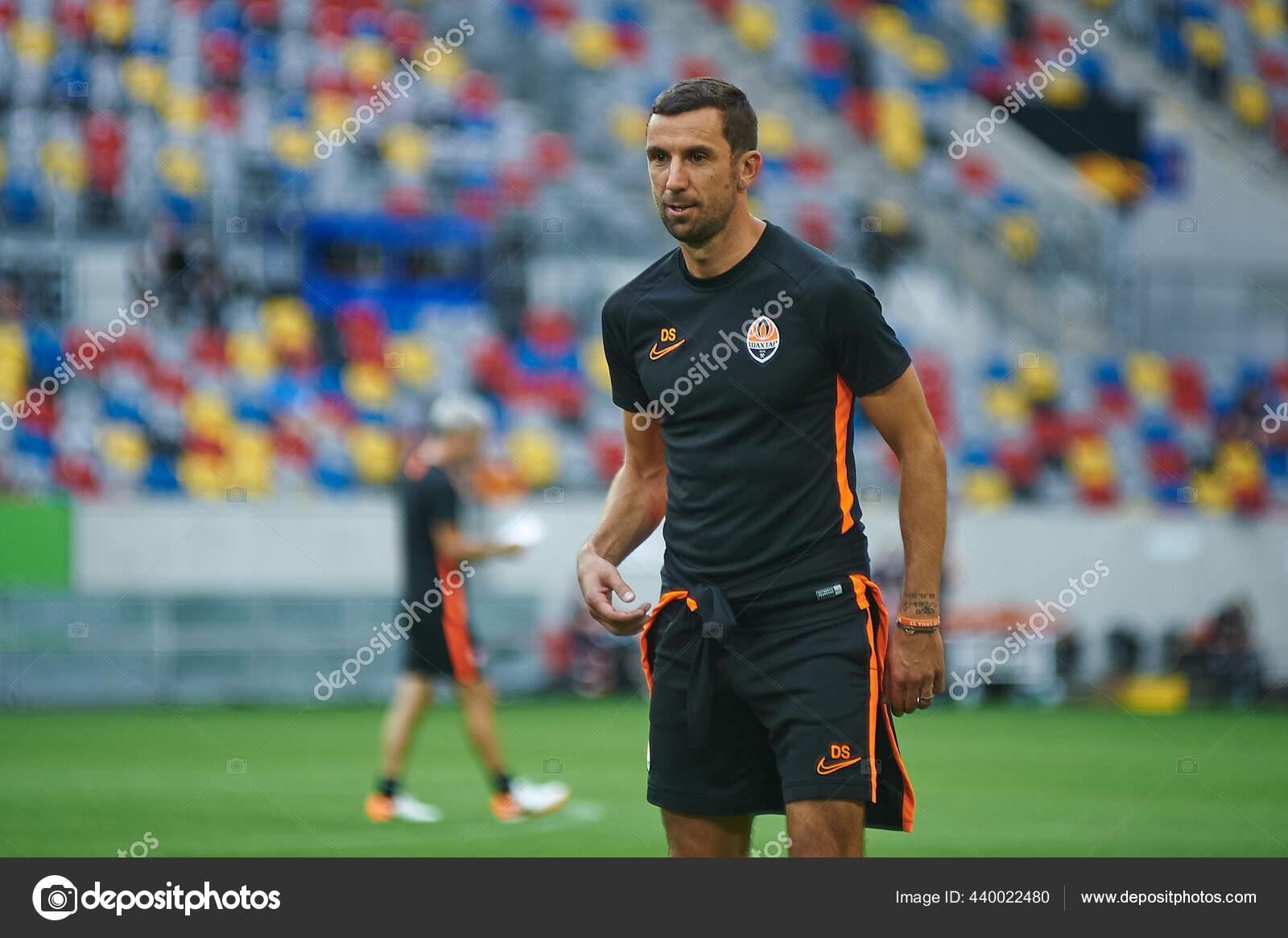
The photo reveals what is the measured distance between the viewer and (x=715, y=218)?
3846mm

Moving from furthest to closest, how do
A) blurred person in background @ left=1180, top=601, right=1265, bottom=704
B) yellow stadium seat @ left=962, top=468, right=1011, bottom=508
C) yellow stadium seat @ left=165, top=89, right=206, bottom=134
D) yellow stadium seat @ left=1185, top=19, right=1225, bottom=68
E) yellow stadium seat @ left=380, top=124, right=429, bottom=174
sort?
yellow stadium seat @ left=1185, top=19, right=1225, bottom=68 < yellow stadium seat @ left=380, top=124, right=429, bottom=174 < yellow stadium seat @ left=962, top=468, right=1011, bottom=508 < yellow stadium seat @ left=165, top=89, right=206, bottom=134 < blurred person in background @ left=1180, top=601, right=1265, bottom=704

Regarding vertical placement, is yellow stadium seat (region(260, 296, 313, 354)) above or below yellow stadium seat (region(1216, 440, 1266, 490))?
above

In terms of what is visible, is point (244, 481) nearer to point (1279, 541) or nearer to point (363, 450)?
point (363, 450)

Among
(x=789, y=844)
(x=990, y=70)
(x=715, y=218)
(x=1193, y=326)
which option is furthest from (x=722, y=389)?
(x=990, y=70)

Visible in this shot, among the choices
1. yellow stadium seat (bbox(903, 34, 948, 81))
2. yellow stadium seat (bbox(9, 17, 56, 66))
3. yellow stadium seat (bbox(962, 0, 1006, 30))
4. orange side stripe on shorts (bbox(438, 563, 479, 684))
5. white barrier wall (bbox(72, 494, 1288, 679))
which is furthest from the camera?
yellow stadium seat (bbox(962, 0, 1006, 30))

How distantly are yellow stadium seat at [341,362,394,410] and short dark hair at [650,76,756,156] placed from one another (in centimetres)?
1542

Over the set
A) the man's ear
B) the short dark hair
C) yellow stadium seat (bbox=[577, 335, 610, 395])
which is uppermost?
yellow stadium seat (bbox=[577, 335, 610, 395])

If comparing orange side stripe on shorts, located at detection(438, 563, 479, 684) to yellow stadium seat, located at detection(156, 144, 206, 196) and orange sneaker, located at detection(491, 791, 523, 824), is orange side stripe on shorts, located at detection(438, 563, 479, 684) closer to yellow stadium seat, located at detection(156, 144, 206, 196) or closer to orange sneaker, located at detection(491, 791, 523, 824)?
orange sneaker, located at detection(491, 791, 523, 824)

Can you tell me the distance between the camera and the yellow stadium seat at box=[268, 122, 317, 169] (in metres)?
19.8

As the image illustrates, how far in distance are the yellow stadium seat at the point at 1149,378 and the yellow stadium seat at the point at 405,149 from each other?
391 inches

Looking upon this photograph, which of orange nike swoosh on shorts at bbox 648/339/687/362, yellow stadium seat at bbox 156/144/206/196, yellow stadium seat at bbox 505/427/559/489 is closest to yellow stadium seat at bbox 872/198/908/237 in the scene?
yellow stadium seat at bbox 505/427/559/489

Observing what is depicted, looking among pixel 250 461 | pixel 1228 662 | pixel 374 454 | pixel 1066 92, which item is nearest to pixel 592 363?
pixel 374 454

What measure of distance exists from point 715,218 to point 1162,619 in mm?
16582

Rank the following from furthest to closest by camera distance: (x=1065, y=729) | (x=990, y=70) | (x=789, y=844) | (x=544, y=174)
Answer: (x=990, y=70)
(x=544, y=174)
(x=1065, y=729)
(x=789, y=844)
